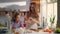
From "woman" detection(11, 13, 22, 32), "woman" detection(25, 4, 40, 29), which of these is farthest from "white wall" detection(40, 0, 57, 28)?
"woman" detection(11, 13, 22, 32)

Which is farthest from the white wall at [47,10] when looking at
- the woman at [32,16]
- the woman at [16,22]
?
the woman at [16,22]

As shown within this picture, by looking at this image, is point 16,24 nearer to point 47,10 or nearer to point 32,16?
point 32,16

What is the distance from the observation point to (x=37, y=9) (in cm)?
344

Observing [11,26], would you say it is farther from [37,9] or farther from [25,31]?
[37,9]

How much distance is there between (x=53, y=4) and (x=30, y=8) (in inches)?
14.8

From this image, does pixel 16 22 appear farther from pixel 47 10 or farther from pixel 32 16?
pixel 47 10

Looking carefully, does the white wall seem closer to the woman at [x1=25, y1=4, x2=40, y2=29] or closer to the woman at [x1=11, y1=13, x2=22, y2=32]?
the woman at [x1=25, y1=4, x2=40, y2=29]

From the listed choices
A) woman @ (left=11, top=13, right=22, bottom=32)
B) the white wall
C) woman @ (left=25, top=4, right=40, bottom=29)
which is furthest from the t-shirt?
the white wall

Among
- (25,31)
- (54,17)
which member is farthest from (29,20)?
(54,17)

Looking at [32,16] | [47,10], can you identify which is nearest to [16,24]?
[32,16]

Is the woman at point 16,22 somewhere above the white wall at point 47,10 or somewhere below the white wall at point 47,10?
below

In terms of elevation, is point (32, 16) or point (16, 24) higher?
point (32, 16)

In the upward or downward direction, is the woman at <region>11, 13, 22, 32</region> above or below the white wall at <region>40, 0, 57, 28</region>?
below

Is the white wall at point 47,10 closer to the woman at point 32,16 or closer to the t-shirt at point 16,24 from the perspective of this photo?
the woman at point 32,16
